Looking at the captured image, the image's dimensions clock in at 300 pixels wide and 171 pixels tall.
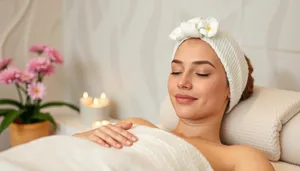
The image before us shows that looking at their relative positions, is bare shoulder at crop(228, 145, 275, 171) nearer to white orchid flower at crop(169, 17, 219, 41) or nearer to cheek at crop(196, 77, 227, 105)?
cheek at crop(196, 77, 227, 105)

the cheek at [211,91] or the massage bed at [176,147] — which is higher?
the cheek at [211,91]

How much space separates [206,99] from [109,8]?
124cm

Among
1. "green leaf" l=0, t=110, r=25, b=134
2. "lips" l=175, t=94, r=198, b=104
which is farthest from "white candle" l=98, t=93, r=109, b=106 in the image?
"lips" l=175, t=94, r=198, b=104

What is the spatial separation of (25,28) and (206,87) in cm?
159

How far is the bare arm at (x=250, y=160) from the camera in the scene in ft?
3.73

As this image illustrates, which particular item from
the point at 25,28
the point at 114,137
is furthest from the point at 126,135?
the point at 25,28

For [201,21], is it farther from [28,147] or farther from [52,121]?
[52,121]

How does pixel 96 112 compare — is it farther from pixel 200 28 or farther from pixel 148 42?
pixel 200 28

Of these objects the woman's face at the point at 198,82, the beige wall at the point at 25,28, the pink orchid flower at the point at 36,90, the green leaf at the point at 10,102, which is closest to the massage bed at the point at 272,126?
the woman's face at the point at 198,82

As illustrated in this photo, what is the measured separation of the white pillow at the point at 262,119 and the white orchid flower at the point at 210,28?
27 centimetres

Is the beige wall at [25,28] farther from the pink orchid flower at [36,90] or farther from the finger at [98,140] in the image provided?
the finger at [98,140]

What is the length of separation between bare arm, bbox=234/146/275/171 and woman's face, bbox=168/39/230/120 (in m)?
0.17

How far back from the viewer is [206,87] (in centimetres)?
127

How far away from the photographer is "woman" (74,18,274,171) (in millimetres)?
1243
